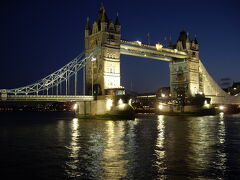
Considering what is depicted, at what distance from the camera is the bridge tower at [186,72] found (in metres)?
67.9

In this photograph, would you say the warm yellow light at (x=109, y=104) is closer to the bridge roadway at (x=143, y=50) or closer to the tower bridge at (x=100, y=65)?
the tower bridge at (x=100, y=65)

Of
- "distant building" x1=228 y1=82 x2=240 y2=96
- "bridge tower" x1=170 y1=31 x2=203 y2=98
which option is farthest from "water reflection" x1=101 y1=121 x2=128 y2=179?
"distant building" x1=228 y1=82 x2=240 y2=96

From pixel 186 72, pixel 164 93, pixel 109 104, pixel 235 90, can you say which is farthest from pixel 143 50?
pixel 235 90

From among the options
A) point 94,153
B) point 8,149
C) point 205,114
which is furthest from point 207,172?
point 205,114

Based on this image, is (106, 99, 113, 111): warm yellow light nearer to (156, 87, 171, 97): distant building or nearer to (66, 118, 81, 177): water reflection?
(66, 118, 81, 177): water reflection

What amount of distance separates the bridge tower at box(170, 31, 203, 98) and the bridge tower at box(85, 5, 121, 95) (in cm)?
2148

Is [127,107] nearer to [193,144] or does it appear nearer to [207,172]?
[193,144]

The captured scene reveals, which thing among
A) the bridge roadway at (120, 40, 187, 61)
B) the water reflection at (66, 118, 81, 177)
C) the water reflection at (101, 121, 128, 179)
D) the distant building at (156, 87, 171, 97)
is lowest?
the water reflection at (66, 118, 81, 177)

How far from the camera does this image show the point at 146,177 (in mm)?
11031

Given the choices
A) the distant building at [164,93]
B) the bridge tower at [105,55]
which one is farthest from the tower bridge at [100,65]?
the distant building at [164,93]

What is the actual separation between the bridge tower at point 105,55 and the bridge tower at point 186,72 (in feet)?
70.5

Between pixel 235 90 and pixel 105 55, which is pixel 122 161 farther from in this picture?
pixel 235 90

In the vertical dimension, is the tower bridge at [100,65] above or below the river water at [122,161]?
above

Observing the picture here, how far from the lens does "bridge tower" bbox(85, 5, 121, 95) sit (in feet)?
162
